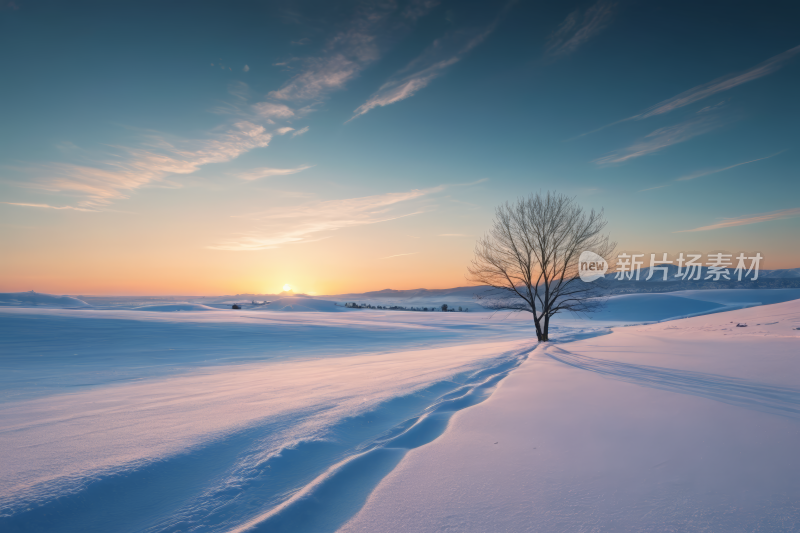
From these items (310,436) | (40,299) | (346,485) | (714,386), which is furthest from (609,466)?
(40,299)

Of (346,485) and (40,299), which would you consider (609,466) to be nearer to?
(346,485)

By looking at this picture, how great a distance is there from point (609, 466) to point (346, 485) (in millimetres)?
1919

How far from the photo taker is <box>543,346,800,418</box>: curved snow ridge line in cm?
404

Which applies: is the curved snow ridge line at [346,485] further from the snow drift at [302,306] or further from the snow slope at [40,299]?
the snow drift at [302,306]

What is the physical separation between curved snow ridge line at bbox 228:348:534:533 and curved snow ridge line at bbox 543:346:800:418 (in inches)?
134

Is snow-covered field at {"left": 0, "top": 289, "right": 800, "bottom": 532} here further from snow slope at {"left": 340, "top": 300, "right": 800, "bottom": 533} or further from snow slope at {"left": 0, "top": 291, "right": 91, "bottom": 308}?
snow slope at {"left": 0, "top": 291, "right": 91, "bottom": 308}

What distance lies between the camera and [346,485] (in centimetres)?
242

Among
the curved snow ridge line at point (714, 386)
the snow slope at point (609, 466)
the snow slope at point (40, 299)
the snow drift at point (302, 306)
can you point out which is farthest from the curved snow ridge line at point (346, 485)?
the snow drift at point (302, 306)

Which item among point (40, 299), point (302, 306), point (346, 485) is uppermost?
point (40, 299)

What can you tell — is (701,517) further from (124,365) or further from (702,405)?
(124,365)

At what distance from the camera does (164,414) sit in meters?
4.10

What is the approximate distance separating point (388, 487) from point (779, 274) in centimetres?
15525

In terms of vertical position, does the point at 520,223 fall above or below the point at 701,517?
above

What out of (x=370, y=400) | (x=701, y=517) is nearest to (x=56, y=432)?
(x=370, y=400)
